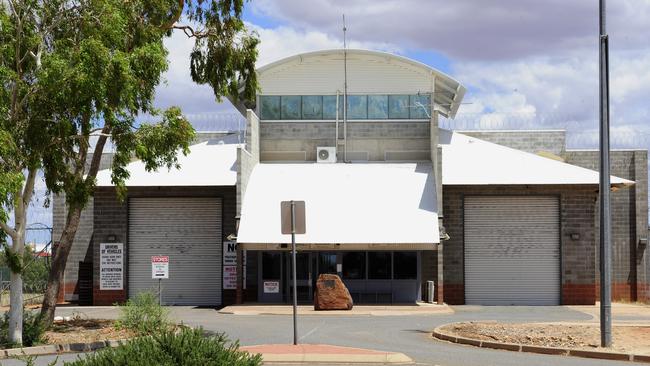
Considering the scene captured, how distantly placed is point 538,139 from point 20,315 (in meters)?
29.4

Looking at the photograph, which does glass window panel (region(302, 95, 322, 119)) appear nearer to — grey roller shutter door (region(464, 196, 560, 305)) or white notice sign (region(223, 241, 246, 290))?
white notice sign (region(223, 241, 246, 290))

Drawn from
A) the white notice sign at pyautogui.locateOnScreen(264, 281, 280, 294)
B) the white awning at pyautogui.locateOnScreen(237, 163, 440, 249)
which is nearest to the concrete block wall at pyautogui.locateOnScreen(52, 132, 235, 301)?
the white awning at pyautogui.locateOnScreen(237, 163, 440, 249)

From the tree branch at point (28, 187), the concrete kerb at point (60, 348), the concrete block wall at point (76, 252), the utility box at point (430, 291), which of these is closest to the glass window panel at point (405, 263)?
the utility box at point (430, 291)

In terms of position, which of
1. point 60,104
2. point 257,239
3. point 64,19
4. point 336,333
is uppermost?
point 64,19

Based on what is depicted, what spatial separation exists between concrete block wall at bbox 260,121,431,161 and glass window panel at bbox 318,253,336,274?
15.7ft

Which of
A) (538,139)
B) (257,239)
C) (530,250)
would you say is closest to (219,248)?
(257,239)

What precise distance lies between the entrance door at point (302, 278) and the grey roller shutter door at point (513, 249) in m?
6.05

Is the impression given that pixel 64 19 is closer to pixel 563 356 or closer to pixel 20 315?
pixel 20 315

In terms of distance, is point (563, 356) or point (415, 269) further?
point (415, 269)

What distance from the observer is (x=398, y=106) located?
39.2 metres

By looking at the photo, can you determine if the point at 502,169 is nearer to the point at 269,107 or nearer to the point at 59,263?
the point at 269,107

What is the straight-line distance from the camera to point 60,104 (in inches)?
752

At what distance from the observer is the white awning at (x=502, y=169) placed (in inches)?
1389

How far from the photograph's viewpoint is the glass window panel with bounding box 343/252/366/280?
1406 inches
